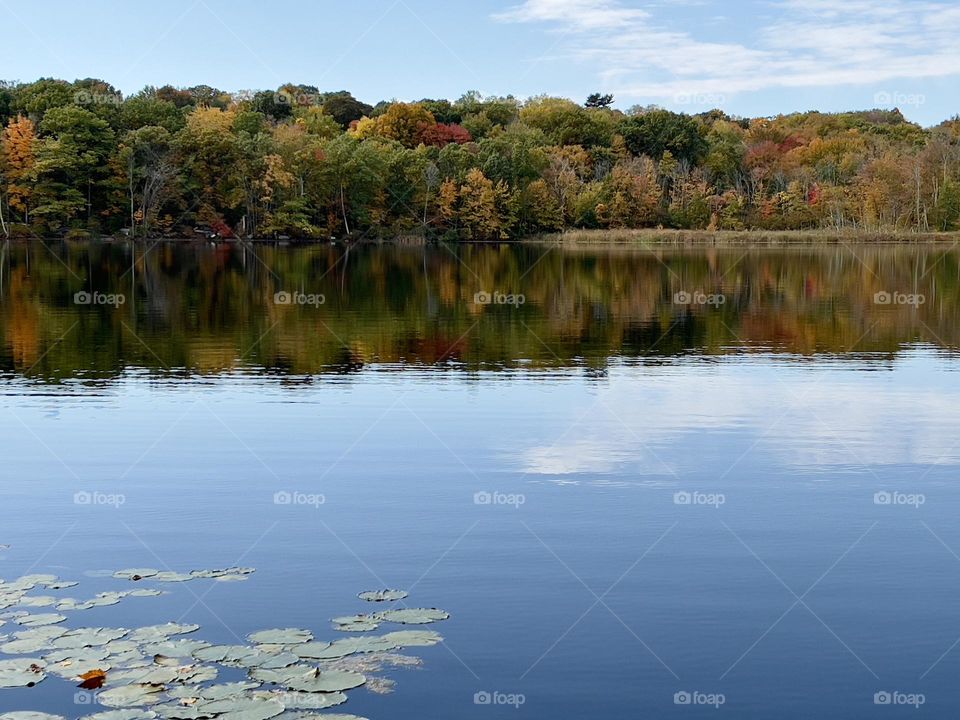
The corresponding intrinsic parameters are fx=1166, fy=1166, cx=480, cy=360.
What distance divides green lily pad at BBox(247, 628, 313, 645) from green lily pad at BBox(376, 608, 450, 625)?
58 centimetres

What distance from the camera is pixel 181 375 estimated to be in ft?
59.7

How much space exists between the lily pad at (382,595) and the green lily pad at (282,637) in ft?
2.51

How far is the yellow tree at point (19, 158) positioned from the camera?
8044 cm

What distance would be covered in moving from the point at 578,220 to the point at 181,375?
278 ft

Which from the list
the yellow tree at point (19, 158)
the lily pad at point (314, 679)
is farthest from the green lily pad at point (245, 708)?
the yellow tree at point (19, 158)

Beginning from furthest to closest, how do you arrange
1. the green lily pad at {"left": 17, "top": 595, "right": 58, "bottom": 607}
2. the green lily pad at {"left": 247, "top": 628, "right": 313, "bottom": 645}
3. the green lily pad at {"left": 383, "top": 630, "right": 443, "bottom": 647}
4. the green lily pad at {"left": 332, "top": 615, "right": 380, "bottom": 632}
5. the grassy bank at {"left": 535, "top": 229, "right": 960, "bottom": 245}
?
the grassy bank at {"left": 535, "top": 229, "right": 960, "bottom": 245}
the green lily pad at {"left": 17, "top": 595, "right": 58, "bottom": 607}
the green lily pad at {"left": 332, "top": 615, "right": 380, "bottom": 632}
the green lily pad at {"left": 383, "top": 630, "right": 443, "bottom": 647}
the green lily pad at {"left": 247, "top": 628, "right": 313, "bottom": 645}

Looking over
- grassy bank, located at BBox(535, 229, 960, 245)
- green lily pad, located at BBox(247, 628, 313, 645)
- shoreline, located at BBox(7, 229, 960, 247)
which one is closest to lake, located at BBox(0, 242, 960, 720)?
green lily pad, located at BBox(247, 628, 313, 645)

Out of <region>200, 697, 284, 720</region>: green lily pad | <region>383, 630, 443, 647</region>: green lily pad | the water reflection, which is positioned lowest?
<region>383, 630, 443, 647</region>: green lily pad

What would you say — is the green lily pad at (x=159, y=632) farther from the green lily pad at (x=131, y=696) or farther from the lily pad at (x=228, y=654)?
the green lily pad at (x=131, y=696)

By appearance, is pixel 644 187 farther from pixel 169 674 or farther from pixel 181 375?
pixel 169 674

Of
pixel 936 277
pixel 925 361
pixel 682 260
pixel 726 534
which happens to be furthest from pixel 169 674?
pixel 682 260

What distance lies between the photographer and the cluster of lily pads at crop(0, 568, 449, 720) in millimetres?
6066

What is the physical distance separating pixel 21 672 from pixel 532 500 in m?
5.15

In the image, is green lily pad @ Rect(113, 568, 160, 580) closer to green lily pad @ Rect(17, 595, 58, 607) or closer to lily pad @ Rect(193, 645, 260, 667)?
green lily pad @ Rect(17, 595, 58, 607)
